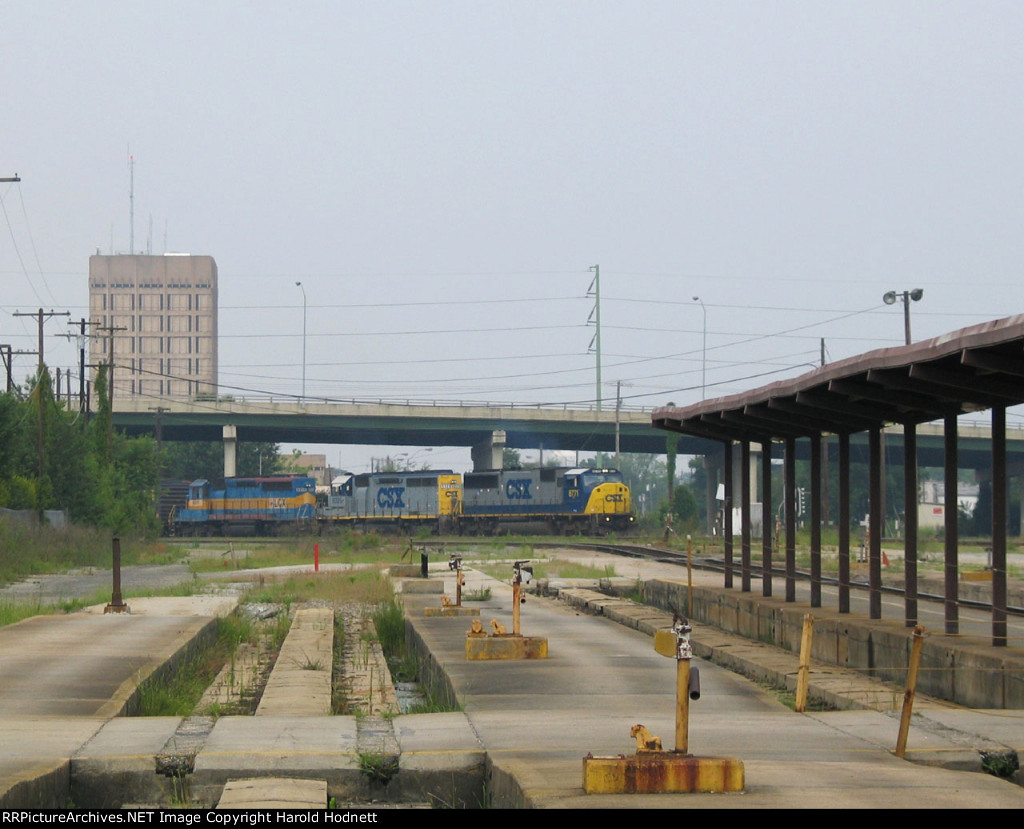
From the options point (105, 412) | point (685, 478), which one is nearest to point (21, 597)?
point (105, 412)

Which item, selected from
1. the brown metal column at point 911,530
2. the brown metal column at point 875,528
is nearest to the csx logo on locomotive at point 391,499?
the brown metal column at point 875,528

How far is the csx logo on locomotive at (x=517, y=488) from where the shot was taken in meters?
70.9

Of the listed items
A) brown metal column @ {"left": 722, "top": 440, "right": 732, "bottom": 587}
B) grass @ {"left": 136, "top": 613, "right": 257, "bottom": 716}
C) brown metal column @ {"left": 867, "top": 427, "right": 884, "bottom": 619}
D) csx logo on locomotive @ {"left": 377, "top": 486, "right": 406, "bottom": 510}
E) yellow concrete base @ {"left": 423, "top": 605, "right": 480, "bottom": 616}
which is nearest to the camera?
grass @ {"left": 136, "top": 613, "right": 257, "bottom": 716}

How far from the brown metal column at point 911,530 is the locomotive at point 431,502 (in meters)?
53.2

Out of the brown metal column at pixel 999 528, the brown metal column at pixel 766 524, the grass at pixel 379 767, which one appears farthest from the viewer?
the brown metal column at pixel 766 524

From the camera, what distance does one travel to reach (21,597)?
2855cm

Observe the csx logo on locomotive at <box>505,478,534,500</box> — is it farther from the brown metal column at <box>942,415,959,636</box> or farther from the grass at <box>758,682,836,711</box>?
the grass at <box>758,682,836,711</box>

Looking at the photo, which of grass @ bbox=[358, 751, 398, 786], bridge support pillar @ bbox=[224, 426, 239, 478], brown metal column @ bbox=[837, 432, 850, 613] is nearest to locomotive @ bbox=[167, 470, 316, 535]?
bridge support pillar @ bbox=[224, 426, 239, 478]

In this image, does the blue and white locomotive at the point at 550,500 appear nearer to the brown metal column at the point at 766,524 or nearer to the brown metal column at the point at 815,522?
the brown metal column at the point at 766,524

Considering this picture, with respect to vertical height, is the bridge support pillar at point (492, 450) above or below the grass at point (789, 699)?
above

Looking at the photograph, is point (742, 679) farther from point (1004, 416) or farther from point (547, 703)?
point (1004, 416)

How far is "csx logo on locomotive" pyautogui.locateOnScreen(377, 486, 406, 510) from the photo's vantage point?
240 feet

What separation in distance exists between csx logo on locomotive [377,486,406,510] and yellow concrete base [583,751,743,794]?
217ft
